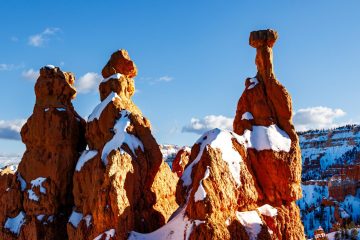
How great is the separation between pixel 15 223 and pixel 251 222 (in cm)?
1673

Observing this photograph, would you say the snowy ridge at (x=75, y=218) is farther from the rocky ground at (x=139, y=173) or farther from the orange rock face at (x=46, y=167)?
the orange rock face at (x=46, y=167)

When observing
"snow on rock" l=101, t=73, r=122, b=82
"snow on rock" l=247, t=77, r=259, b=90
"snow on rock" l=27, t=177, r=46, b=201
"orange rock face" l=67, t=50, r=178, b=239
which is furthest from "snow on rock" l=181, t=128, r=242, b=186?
"snow on rock" l=27, t=177, r=46, b=201

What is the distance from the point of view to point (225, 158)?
2552cm

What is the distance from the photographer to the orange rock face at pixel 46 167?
102 ft

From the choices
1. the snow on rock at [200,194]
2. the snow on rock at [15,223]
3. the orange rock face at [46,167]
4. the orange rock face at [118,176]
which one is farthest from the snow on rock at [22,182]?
the snow on rock at [200,194]

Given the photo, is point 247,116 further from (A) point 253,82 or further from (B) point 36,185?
(B) point 36,185

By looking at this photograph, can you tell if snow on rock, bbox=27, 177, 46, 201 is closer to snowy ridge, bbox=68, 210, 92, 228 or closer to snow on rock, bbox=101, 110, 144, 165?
snowy ridge, bbox=68, 210, 92, 228

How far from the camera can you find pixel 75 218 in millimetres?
28828

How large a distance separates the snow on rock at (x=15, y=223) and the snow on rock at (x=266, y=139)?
15835 millimetres

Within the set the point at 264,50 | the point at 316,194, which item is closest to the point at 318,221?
the point at 316,194

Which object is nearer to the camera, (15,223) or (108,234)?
(108,234)

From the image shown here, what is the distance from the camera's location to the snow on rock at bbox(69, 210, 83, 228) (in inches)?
1123

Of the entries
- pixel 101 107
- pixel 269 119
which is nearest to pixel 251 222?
pixel 269 119

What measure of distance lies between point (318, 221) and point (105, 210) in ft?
441
